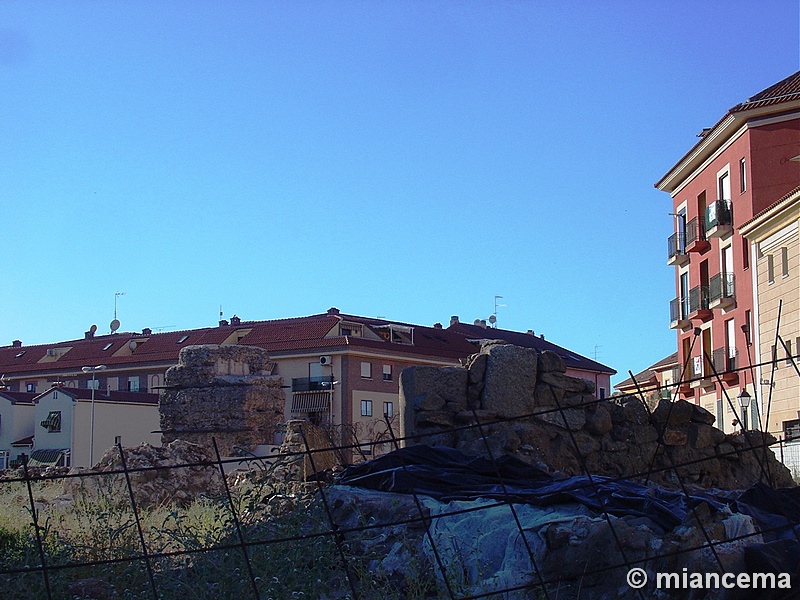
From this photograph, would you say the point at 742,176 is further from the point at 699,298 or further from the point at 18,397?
the point at 18,397

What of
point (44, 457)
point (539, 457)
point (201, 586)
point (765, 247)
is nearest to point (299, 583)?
point (201, 586)

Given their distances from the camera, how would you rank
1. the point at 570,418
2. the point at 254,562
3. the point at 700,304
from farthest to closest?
1. the point at 700,304
2. the point at 570,418
3. the point at 254,562

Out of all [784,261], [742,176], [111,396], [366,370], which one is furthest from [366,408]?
[784,261]

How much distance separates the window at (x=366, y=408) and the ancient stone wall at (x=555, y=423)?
2801cm

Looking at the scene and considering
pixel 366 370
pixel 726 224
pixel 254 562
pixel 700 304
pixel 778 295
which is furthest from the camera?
pixel 366 370

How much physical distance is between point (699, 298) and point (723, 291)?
1711 millimetres

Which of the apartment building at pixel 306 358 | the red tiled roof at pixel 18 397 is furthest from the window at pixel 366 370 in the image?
the red tiled roof at pixel 18 397

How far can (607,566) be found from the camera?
18.1 ft

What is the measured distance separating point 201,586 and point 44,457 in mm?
33700

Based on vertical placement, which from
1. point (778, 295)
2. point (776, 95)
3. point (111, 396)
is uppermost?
point (776, 95)

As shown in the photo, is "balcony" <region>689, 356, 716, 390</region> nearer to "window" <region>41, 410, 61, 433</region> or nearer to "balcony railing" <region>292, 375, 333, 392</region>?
"balcony railing" <region>292, 375, 333, 392</region>

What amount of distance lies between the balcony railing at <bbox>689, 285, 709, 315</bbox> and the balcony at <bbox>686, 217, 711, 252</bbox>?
3.13ft

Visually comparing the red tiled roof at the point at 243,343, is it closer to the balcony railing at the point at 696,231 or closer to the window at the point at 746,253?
the balcony railing at the point at 696,231

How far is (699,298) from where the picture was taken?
25.6 meters
